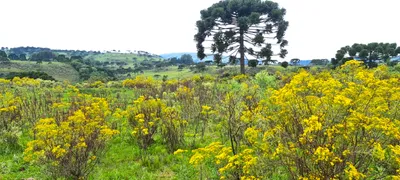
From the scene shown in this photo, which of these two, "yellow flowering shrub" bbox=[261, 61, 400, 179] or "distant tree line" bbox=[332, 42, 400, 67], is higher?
"distant tree line" bbox=[332, 42, 400, 67]

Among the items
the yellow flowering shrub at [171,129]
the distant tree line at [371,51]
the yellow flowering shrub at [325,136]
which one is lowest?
the yellow flowering shrub at [171,129]

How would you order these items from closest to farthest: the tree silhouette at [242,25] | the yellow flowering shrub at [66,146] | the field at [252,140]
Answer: the field at [252,140]
the yellow flowering shrub at [66,146]
the tree silhouette at [242,25]

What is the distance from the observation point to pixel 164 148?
7.80m

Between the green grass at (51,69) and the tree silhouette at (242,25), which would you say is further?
the green grass at (51,69)

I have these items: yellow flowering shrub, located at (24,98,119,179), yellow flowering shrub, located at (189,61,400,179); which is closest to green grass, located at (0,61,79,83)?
yellow flowering shrub, located at (24,98,119,179)

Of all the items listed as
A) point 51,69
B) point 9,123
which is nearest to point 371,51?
point 9,123

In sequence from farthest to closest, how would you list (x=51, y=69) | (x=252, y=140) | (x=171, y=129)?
1. (x=51, y=69)
2. (x=171, y=129)
3. (x=252, y=140)

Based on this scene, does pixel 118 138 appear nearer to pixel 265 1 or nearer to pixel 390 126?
pixel 390 126

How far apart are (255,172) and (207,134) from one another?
15.9 feet

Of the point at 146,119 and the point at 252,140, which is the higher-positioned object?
the point at 252,140

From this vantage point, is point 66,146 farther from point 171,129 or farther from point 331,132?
point 331,132

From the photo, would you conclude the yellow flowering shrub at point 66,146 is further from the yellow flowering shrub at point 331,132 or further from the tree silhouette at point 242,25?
the tree silhouette at point 242,25

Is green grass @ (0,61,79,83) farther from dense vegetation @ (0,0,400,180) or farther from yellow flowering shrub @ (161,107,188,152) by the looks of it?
yellow flowering shrub @ (161,107,188,152)

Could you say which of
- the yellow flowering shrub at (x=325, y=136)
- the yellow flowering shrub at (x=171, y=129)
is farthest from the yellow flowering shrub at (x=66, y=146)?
the yellow flowering shrub at (x=325, y=136)
